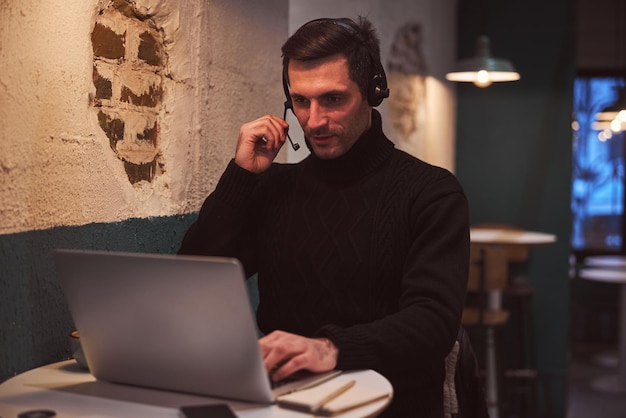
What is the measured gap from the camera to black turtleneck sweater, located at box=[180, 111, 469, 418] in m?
1.53

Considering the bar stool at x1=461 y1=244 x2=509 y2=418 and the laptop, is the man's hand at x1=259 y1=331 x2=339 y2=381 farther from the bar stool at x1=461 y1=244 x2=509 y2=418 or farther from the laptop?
the bar stool at x1=461 y1=244 x2=509 y2=418

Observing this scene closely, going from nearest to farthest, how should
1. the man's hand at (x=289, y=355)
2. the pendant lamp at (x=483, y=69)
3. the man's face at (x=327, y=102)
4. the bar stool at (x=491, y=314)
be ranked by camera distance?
the man's hand at (x=289, y=355) < the man's face at (x=327, y=102) < the bar stool at (x=491, y=314) < the pendant lamp at (x=483, y=69)

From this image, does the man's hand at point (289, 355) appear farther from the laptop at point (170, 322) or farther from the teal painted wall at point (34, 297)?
the teal painted wall at point (34, 297)

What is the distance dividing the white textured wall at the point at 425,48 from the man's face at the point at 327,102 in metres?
1.62

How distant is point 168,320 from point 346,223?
0.63m

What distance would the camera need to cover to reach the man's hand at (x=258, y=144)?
74.9 inches

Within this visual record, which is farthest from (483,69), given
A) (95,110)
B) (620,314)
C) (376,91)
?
(95,110)

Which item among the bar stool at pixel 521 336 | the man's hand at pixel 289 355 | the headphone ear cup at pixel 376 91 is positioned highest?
the headphone ear cup at pixel 376 91

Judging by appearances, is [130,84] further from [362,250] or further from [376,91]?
[362,250]

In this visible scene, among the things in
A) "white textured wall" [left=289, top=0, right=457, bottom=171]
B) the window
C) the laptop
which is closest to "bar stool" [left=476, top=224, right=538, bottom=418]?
"white textured wall" [left=289, top=0, right=457, bottom=171]

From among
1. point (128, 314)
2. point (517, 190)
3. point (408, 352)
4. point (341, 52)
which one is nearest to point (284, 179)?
point (341, 52)

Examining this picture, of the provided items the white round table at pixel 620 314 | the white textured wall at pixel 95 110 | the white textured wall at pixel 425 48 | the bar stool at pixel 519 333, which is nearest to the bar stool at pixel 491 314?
the bar stool at pixel 519 333

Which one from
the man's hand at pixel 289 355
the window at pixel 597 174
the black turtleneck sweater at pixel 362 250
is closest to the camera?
the man's hand at pixel 289 355

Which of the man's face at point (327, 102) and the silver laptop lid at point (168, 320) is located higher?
the man's face at point (327, 102)
